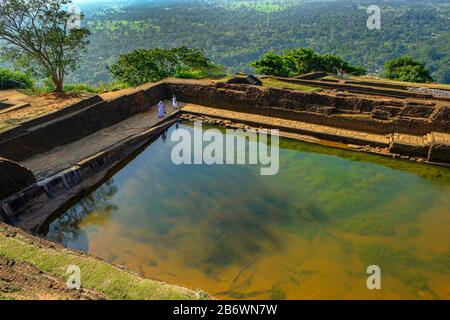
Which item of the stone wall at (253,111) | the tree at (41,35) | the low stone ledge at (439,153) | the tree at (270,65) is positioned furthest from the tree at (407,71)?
the tree at (41,35)

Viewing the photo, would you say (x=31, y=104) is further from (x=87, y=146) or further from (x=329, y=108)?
(x=329, y=108)

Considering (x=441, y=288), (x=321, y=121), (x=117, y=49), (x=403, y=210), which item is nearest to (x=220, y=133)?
(x=321, y=121)

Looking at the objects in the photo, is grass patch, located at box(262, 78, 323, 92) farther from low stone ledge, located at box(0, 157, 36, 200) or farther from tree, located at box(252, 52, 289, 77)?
low stone ledge, located at box(0, 157, 36, 200)

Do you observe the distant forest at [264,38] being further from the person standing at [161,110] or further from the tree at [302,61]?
the person standing at [161,110]

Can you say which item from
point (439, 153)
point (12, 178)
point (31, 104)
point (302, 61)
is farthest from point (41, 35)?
point (302, 61)

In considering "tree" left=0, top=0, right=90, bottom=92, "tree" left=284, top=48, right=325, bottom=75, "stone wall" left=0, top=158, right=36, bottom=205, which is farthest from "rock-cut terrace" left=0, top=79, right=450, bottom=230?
"tree" left=284, top=48, right=325, bottom=75

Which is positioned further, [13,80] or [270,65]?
[270,65]

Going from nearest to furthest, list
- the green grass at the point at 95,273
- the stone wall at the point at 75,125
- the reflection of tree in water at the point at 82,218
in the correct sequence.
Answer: the green grass at the point at 95,273 < the reflection of tree in water at the point at 82,218 < the stone wall at the point at 75,125
